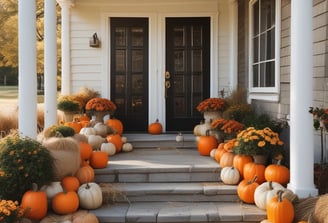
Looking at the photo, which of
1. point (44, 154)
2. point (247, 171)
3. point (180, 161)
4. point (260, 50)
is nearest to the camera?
point (44, 154)

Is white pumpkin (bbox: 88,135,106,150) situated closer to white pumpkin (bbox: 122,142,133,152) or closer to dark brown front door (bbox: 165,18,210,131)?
white pumpkin (bbox: 122,142,133,152)

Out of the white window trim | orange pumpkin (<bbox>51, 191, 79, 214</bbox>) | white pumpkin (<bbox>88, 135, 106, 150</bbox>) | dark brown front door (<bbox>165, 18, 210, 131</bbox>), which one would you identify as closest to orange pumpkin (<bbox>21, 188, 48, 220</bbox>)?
A: orange pumpkin (<bbox>51, 191, 79, 214</bbox>)

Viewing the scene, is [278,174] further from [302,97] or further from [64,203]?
[64,203]

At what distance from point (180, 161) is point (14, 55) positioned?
1148 centimetres

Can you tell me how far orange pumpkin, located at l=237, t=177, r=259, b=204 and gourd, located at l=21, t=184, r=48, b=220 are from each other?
1.91 meters

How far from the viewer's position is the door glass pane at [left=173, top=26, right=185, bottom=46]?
759cm

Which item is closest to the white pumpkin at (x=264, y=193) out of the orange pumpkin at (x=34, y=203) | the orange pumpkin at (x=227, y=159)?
the orange pumpkin at (x=227, y=159)

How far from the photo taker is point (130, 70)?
763cm

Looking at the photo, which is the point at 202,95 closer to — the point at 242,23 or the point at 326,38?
the point at 242,23

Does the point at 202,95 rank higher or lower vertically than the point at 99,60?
lower

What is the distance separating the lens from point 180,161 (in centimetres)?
534

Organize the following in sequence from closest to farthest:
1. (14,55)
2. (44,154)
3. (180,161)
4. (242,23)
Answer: (44,154)
(180,161)
(242,23)
(14,55)

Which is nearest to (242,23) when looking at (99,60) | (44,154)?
(99,60)

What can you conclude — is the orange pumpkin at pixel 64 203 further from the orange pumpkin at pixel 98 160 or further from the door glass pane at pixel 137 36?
the door glass pane at pixel 137 36
